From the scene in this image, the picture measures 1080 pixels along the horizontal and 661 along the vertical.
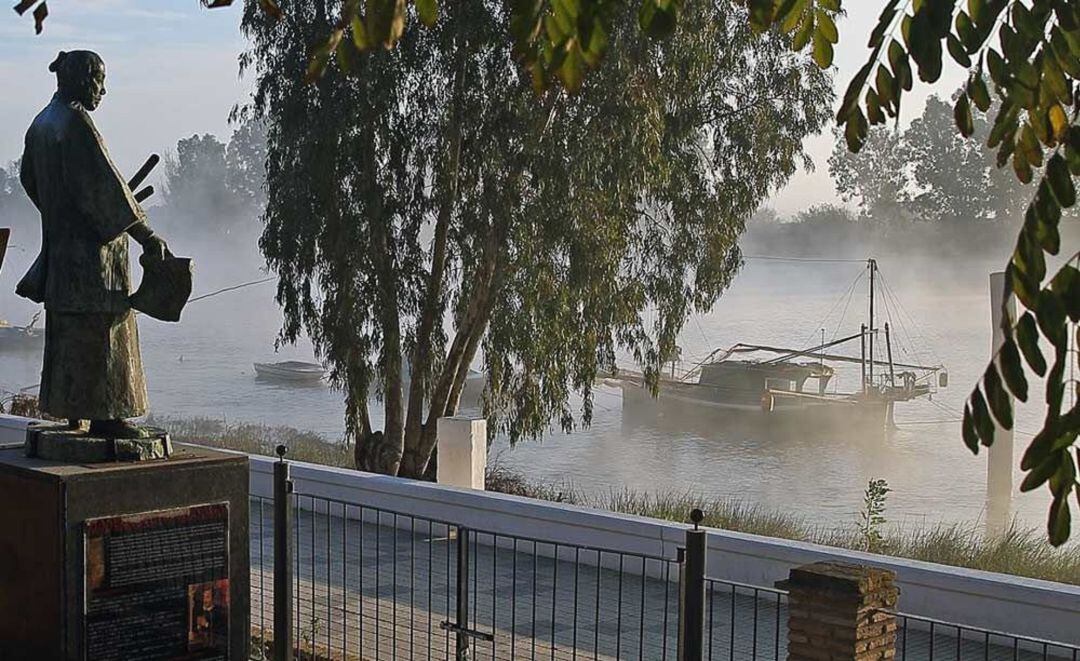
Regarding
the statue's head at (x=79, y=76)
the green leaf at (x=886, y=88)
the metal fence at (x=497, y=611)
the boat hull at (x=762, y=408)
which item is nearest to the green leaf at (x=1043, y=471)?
the green leaf at (x=886, y=88)

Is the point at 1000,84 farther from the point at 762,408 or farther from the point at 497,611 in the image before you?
the point at 762,408

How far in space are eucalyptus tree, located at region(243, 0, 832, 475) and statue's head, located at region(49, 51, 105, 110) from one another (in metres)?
8.66

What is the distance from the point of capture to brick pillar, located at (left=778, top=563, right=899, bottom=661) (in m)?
6.16

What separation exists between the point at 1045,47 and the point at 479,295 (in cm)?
1344

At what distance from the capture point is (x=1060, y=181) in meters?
2.11

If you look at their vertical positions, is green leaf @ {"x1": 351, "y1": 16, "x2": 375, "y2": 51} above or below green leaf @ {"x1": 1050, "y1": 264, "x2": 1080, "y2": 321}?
above

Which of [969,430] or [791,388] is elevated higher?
[969,430]

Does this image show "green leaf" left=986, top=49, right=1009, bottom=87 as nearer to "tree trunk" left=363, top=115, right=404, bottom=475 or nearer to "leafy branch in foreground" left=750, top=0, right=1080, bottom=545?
"leafy branch in foreground" left=750, top=0, right=1080, bottom=545

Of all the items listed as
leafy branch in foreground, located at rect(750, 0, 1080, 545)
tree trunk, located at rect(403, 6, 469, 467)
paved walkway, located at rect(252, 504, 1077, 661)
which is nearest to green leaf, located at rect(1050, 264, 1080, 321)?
leafy branch in foreground, located at rect(750, 0, 1080, 545)

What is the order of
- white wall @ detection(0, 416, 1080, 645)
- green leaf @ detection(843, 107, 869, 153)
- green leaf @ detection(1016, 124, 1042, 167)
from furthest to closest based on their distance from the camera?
1. white wall @ detection(0, 416, 1080, 645)
2. green leaf @ detection(1016, 124, 1042, 167)
3. green leaf @ detection(843, 107, 869, 153)

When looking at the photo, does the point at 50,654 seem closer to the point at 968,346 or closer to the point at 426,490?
the point at 426,490

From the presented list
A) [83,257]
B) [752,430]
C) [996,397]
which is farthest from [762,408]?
[996,397]

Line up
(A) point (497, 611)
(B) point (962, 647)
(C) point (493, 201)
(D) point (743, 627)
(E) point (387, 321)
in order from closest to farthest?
(B) point (962, 647) → (D) point (743, 627) → (A) point (497, 611) → (C) point (493, 201) → (E) point (387, 321)

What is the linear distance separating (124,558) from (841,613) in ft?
10.1
